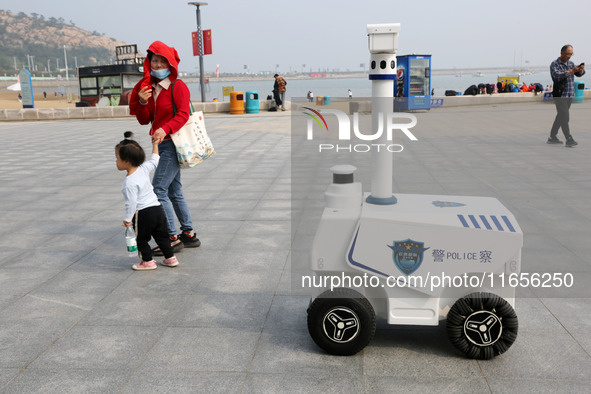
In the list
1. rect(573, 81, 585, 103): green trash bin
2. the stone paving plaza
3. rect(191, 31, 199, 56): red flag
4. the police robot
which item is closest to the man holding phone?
the stone paving plaza

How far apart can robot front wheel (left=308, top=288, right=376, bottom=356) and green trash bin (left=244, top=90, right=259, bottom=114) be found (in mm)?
19616

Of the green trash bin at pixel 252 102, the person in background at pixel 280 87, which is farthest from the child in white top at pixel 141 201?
the green trash bin at pixel 252 102

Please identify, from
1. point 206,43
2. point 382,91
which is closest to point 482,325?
point 382,91

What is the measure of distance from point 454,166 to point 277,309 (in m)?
6.10

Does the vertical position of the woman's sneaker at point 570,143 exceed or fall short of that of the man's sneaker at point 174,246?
it exceeds it

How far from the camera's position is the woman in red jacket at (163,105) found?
4.62 metres

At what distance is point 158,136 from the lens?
454 centimetres

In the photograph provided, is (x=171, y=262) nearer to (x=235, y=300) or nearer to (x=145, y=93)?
(x=235, y=300)

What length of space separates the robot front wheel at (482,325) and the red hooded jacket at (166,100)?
282cm

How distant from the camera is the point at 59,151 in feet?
39.1

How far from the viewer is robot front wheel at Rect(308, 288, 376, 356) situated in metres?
3.02

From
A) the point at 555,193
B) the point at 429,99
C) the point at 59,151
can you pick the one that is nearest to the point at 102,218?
the point at 555,193

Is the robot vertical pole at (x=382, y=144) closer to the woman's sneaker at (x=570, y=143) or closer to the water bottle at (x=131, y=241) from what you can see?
the water bottle at (x=131, y=241)

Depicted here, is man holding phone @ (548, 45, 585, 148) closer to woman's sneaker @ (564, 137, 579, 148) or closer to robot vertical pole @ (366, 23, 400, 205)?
woman's sneaker @ (564, 137, 579, 148)
